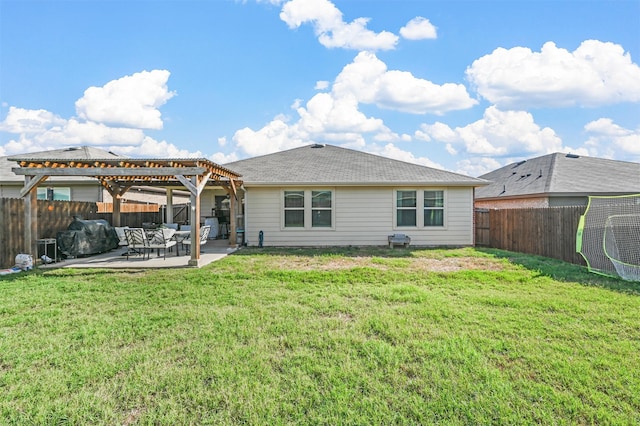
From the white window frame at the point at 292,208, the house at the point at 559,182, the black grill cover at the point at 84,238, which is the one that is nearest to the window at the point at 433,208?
the white window frame at the point at 292,208

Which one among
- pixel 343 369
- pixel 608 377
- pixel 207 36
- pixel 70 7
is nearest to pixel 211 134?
pixel 207 36

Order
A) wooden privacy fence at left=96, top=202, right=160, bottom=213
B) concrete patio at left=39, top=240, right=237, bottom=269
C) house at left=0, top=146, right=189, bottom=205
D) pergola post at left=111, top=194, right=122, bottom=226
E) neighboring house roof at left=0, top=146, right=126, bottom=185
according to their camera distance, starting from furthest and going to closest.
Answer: neighboring house roof at left=0, top=146, right=126, bottom=185
house at left=0, top=146, right=189, bottom=205
wooden privacy fence at left=96, top=202, right=160, bottom=213
pergola post at left=111, top=194, right=122, bottom=226
concrete patio at left=39, top=240, right=237, bottom=269

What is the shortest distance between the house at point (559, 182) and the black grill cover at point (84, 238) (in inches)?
667

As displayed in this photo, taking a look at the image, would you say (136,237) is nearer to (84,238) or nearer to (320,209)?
(84,238)

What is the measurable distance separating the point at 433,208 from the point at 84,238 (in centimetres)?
1173

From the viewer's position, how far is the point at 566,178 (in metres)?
16.1

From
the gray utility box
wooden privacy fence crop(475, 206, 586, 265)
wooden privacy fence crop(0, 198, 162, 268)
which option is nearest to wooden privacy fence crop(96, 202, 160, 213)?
wooden privacy fence crop(0, 198, 162, 268)

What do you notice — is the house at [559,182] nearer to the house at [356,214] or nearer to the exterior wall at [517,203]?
the exterior wall at [517,203]

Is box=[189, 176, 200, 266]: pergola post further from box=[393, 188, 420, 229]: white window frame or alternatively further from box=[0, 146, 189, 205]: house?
box=[0, 146, 189, 205]: house

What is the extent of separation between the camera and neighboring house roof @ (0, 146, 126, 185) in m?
14.9

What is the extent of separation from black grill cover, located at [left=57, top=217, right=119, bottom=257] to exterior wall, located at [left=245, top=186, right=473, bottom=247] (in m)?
4.64

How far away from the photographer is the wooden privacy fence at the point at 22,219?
28.9 ft

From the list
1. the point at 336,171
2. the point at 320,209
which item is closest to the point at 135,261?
the point at 320,209

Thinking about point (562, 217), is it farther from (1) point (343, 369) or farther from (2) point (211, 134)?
(2) point (211, 134)
